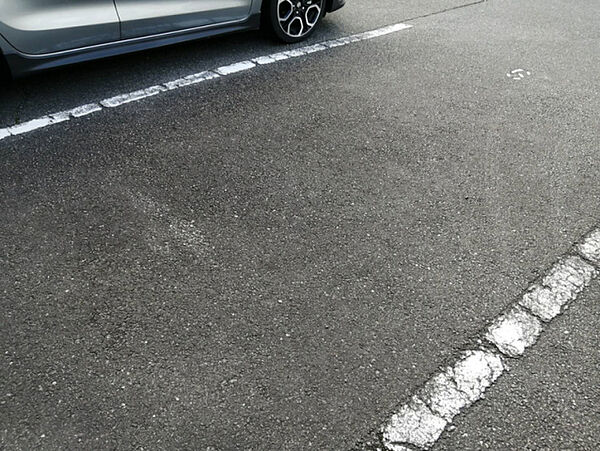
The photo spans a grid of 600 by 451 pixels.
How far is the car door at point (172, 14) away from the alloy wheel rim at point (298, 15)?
0.40m

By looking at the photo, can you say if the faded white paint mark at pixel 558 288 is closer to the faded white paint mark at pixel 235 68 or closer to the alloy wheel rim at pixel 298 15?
the faded white paint mark at pixel 235 68

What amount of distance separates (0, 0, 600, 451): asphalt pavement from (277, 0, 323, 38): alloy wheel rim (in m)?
0.54

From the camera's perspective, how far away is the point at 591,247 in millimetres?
3107

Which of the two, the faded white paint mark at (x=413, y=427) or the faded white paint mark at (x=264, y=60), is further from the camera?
the faded white paint mark at (x=264, y=60)

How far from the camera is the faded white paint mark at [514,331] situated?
2.48 meters

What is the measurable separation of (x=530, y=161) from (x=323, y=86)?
171 centimetres

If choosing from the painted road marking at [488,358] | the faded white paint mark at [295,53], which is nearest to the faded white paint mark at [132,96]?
the faded white paint mark at [295,53]

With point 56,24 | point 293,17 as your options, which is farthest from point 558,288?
point 293,17

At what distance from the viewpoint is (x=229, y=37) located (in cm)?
550

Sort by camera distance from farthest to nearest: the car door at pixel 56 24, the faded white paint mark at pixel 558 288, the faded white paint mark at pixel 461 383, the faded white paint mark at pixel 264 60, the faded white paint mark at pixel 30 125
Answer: the faded white paint mark at pixel 264 60, the faded white paint mark at pixel 30 125, the car door at pixel 56 24, the faded white paint mark at pixel 558 288, the faded white paint mark at pixel 461 383

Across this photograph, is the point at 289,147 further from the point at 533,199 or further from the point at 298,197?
the point at 533,199

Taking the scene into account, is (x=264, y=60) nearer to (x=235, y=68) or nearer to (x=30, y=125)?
(x=235, y=68)

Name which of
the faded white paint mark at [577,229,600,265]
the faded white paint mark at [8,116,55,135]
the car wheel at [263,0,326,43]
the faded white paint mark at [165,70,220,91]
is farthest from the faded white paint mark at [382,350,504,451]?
the car wheel at [263,0,326,43]

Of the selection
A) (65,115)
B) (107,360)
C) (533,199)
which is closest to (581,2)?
(533,199)
